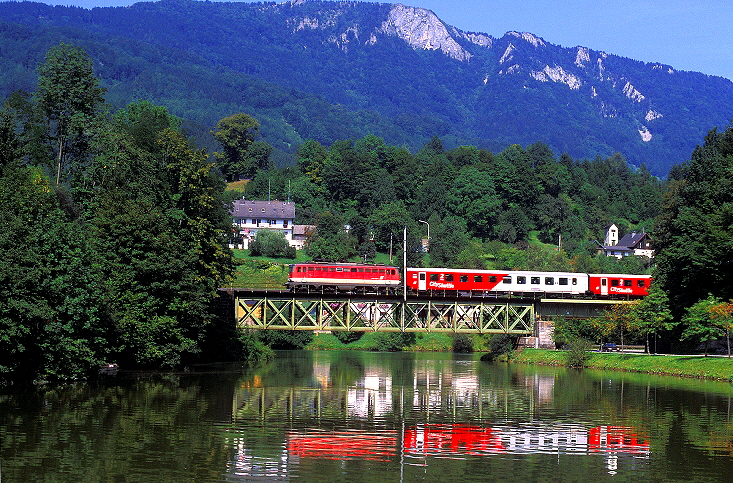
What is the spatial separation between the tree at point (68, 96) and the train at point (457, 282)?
1075 inches

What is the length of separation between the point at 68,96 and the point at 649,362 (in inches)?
2518

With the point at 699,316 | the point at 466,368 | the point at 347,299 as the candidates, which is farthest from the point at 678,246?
the point at 347,299

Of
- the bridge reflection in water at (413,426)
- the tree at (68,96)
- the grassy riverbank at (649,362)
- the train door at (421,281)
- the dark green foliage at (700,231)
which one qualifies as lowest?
the bridge reflection in water at (413,426)

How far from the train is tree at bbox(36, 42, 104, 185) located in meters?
27.3

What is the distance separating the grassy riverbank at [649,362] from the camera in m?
74.6

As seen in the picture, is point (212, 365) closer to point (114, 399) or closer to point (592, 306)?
point (114, 399)

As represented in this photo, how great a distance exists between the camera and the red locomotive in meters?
90.8

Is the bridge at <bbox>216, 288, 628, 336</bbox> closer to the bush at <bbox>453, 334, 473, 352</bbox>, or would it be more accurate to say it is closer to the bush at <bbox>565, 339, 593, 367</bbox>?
the bush at <bbox>565, 339, 593, 367</bbox>

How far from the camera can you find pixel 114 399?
51906mm

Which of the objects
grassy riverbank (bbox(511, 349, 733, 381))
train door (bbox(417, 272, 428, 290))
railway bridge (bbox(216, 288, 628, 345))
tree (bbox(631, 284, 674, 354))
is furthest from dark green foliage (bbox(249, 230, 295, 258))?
tree (bbox(631, 284, 674, 354))

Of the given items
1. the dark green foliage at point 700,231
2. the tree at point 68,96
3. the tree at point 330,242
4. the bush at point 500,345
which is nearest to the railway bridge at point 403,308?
the bush at point 500,345

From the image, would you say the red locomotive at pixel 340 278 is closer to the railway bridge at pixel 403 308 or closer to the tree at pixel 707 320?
the railway bridge at pixel 403 308

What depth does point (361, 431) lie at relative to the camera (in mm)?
43375

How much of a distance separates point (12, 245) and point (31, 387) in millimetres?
8411
